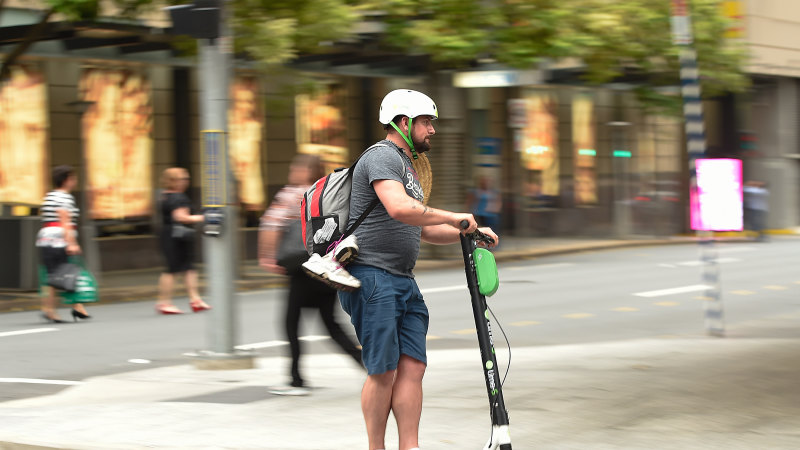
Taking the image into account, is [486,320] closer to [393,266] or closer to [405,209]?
[393,266]

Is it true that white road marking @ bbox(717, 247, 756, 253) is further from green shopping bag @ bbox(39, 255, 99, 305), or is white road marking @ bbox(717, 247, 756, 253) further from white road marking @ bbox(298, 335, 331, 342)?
green shopping bag @ bbox(39, 255, 99, 305)

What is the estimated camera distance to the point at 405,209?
506 cm

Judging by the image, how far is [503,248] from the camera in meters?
25.8

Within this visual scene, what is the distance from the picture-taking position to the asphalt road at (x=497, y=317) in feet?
35.1

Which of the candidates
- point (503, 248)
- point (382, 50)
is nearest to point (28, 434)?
point (382, 50)

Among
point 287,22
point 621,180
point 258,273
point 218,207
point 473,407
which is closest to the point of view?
point 473,407

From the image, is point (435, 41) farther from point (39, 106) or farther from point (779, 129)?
point (779, 129)

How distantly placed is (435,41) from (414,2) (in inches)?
27.8

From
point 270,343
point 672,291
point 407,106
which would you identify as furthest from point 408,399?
point 672,291

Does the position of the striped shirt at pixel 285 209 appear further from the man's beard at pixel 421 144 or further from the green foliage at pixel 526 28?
the green foliage at pixel 526 28

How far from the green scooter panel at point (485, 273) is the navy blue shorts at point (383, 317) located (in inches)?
12.4

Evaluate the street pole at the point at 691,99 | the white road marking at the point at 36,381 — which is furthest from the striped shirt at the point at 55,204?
the street pole at the point at 691,99

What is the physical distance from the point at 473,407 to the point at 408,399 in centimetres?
177

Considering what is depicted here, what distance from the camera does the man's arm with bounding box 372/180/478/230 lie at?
5.07m
